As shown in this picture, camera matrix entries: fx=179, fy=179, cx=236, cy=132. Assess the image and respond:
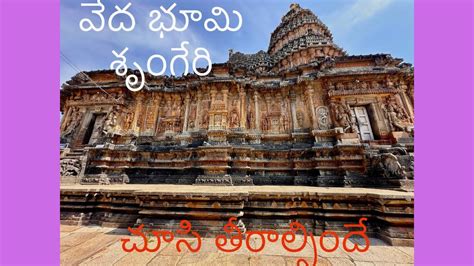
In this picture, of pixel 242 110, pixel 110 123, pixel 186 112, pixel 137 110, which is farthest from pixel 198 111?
pixel 110 123

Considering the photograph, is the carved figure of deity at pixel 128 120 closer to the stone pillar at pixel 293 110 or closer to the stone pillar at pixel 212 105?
the stone pillar at pixel 212 105

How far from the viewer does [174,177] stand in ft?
26.9

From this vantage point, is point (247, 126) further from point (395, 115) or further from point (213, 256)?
point (213, 256)

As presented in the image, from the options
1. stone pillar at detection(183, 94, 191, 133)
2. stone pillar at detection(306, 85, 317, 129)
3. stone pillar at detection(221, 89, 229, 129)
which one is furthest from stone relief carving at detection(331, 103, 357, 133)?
stone pillar at detection(183, 94, 191, 133)

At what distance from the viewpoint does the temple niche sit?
748 cm

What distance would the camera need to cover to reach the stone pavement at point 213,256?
2.33 metres

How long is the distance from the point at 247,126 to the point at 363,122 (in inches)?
217

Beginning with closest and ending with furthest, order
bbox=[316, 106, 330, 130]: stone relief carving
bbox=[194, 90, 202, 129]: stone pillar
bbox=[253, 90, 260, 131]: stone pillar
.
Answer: bbox=[316, 106, 330, 130]: stone relief carving < bbox=[253, 90, 260, 131]: stone pillar < bbox=[194, 90, 202, 129]: stone pillar

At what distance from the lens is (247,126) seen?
9.27m

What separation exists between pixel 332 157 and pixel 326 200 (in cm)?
418

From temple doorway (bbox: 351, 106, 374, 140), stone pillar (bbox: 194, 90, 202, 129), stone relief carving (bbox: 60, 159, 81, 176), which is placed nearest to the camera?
stone relief carving (bbox: 60, 159, 81, 176)

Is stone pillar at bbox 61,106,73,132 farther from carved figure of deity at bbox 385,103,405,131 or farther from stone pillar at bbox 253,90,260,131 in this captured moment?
carved figure of deity at bbox 385,103,405,131

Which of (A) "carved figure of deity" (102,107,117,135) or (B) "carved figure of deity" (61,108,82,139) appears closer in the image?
(A) "carved figure of deity" (102,107,117,135)

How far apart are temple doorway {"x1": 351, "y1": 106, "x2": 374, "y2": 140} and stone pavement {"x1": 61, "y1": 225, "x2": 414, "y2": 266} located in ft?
21.0
